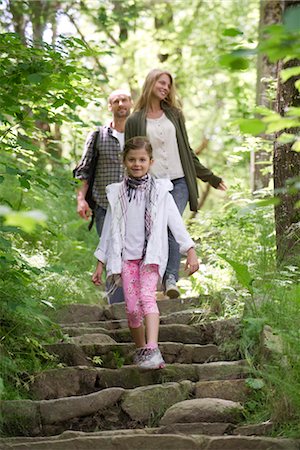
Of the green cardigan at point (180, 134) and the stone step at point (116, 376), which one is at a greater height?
the green cardigan at point (180, 134)

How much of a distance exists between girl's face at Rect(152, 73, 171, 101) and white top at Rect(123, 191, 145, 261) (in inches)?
60.8

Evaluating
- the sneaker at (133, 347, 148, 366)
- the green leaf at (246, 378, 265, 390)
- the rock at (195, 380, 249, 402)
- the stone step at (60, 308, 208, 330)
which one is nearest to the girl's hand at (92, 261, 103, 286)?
the sneaker at (133, 347, 148, 366)

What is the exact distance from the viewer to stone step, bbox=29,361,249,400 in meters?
5.44

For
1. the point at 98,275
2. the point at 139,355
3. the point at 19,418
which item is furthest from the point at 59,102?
the point at 19,418

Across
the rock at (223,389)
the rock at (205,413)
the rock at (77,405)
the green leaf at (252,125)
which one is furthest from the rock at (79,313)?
the green leaf at (252,125)

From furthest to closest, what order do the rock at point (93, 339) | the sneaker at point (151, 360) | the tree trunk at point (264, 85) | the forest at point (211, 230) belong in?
the tree trunk at point (264, 85) < the rock at point (93, 339) < the sneaker at point (151, 360) < the forest at point (211, 230)

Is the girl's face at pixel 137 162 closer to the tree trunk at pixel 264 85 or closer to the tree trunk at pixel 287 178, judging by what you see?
the tree trunk at pixel 287 178

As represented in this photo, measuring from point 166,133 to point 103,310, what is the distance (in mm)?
1758

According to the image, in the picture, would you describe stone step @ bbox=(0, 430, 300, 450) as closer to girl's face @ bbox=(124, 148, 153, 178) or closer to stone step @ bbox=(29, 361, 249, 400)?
stone step @ bbox=(29, 361, 249, 400)

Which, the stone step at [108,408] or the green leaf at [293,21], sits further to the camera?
the stone step at [108,408]

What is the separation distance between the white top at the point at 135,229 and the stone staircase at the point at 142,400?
2.40ft

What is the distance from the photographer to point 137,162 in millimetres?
6055

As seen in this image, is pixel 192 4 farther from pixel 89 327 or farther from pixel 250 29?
pixel 89 327

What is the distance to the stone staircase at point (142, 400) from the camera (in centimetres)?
444
